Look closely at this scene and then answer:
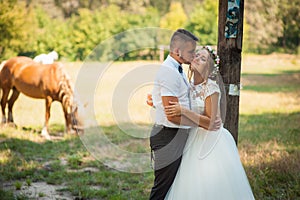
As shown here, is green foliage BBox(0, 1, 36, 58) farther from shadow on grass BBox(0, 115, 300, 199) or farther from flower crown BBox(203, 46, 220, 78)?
flower crown BBox(203, 46, 220, 78)

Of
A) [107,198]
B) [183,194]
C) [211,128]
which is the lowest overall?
[107,198]

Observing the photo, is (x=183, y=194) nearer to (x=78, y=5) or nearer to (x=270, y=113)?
(x=270, y=113)

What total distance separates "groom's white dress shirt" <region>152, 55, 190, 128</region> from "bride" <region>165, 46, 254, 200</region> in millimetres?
135

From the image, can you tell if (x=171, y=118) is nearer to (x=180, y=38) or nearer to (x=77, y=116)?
(x=180, y=38)

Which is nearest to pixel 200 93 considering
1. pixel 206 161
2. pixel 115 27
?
pixel 206 161

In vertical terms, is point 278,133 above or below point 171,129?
below

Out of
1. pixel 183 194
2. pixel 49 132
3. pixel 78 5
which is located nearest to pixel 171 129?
pixel 183 194

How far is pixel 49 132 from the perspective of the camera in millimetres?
9367

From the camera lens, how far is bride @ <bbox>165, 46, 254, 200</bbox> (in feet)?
12.1

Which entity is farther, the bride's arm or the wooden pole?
the wooden pole

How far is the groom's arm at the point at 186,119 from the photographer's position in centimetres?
350

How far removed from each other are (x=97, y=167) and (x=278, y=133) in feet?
12.1

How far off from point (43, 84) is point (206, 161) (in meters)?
6.23

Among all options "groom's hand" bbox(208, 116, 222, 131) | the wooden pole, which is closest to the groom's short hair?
the wooden pole
